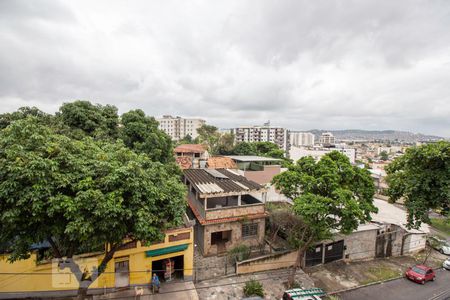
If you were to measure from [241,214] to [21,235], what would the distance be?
11180mm

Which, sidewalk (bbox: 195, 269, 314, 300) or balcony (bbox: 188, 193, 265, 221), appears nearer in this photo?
sidewalk (bbox: 195, 269, 314, 300)

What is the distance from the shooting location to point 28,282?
32.7ft

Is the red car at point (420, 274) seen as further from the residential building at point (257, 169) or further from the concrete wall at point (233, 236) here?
the residential building at point (257, 169)

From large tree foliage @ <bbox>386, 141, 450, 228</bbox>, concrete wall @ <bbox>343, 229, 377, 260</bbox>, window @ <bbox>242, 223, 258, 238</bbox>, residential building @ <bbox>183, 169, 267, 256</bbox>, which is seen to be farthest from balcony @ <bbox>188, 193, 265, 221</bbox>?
large tree foliage @ <bbox>386, 141, 450, 228</bbox>

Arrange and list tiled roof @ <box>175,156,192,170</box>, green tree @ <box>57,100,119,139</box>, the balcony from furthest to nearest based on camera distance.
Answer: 1. tiled roof @ <box>175,156,192,170</box>
2. green tree @ <box>57,100,119,139</box>
3. the balcony

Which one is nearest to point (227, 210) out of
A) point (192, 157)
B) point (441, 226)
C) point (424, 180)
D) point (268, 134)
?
point (424, 180)

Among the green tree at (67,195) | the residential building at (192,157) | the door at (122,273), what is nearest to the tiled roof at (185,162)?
the residential building at (192,157)

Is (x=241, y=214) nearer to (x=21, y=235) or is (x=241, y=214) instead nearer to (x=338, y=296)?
(x=338, y=296)

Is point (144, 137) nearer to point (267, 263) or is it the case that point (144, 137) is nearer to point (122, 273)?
point (122, 273)

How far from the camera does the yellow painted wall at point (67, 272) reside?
385 inches

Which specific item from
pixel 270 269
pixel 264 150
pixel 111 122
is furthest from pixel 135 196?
pixel 264 150

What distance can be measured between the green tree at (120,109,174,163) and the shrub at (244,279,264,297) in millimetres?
11420

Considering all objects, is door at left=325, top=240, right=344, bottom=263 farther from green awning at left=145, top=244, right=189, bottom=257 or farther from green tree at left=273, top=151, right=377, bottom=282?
green awning at left=145, top=244, right=189, bottom=257

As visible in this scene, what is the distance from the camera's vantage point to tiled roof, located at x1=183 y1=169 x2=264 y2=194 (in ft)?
49.2
